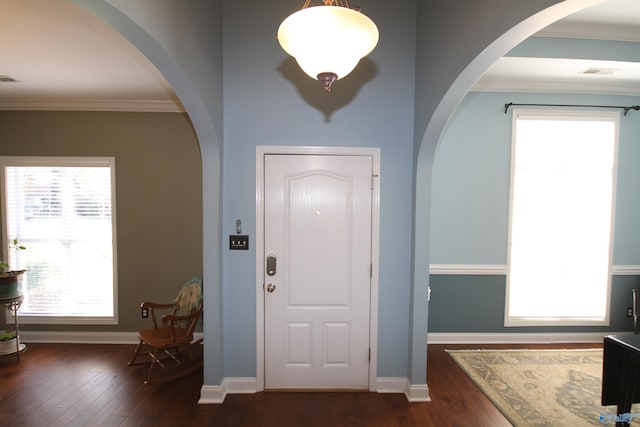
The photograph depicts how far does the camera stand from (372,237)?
2963 mm

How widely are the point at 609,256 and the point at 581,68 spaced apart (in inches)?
88.1

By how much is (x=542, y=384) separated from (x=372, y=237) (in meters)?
2.11

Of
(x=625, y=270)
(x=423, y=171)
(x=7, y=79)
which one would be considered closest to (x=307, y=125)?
(x=423, y=171)

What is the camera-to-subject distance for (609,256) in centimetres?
398

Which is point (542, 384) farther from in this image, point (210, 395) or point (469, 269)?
point (210, 395)

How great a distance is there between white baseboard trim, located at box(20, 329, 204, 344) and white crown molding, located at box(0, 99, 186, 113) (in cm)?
268

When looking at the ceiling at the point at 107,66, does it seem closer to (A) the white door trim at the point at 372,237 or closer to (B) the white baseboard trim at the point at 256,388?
(A) the white door trim at the point at 372,237

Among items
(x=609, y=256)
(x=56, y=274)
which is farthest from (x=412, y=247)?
(x=56, y=274)

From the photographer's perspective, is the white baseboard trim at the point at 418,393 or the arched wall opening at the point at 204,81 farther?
the white baseboard trim at the point at 418,393

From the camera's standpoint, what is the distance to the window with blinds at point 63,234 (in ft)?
13.1

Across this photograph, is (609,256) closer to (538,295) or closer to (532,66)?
(538,295)

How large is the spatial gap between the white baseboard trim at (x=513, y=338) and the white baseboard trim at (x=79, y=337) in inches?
116

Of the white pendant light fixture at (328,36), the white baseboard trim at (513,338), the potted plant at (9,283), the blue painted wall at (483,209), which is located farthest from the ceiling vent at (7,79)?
the white baseboard trim at (513,338)

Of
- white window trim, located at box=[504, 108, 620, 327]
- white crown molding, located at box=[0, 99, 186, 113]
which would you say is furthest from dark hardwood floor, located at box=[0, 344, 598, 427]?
white crown molding, located at box=[0, 99, 186, 113]
